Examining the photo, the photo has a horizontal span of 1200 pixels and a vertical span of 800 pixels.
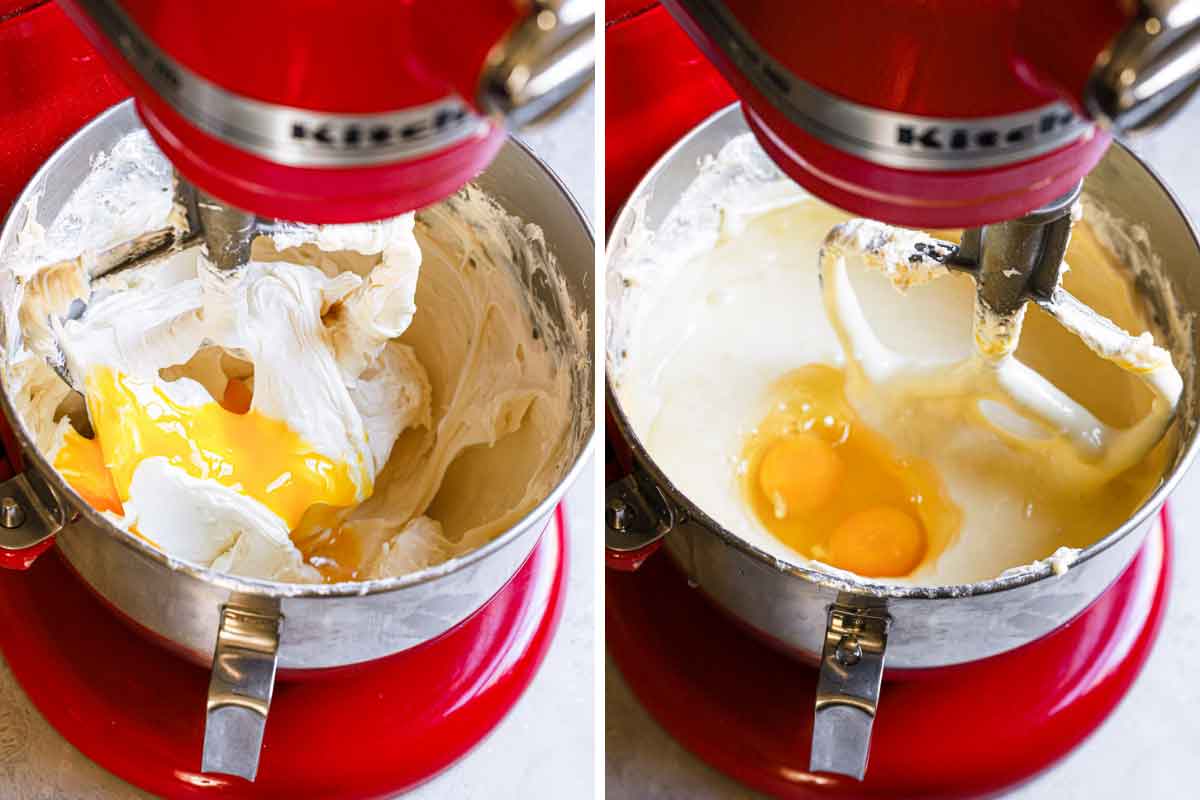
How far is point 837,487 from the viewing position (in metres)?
1.13

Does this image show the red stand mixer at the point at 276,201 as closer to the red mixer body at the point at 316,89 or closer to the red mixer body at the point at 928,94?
the red mixer body at the point at 316,89

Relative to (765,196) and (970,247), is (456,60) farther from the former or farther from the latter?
(765,196)

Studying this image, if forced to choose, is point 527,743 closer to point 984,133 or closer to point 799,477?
point 799,477

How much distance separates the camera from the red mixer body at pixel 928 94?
515mm

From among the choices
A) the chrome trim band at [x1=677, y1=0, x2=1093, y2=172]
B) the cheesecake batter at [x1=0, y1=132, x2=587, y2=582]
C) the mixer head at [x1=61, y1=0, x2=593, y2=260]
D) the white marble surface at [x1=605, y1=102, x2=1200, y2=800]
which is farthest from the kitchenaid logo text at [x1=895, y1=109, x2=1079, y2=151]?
the white marble surface at [x1=605, y1=102, x2=1200, y2=800]

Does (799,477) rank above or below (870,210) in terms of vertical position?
below

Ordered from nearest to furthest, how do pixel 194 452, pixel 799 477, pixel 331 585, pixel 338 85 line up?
pixel 338 85 < pixel 331 585 < pixel 194 452 < pixel 799 477

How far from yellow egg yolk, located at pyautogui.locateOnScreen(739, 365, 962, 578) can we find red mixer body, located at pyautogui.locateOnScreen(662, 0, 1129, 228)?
0.54 m

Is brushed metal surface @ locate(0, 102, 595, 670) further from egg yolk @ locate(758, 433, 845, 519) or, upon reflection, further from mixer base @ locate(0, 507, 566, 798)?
egg yolk @ locate(758, 433, 845, 519)

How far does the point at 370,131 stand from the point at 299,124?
0.08 ft

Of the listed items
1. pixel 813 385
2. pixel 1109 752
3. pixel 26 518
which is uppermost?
pixel 26 518

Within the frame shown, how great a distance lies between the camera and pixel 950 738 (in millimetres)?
1019

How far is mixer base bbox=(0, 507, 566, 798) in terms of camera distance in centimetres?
98

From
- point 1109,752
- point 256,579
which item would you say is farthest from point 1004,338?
point 256,579
